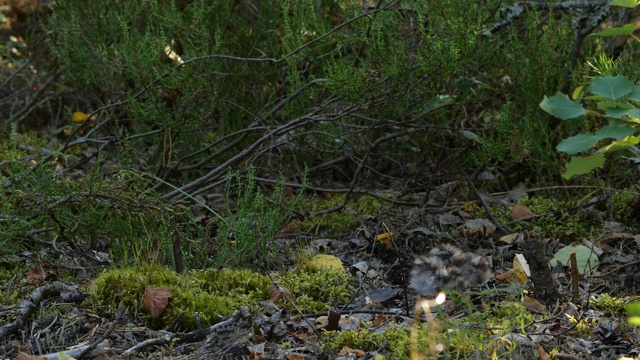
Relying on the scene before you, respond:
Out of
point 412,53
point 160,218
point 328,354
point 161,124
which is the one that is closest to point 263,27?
point 161,124

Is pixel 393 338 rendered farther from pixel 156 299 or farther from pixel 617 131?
pixel 617 131

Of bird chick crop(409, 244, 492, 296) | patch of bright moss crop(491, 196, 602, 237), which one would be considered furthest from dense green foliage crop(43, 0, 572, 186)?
bird chick crop(409, 244, 492, 296)

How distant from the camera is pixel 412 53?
13.2 ft

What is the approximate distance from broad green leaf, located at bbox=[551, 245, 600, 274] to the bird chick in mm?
527

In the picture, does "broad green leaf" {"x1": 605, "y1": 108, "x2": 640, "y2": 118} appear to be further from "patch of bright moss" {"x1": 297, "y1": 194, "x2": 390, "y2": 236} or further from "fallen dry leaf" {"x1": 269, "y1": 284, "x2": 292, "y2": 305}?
"patch of bright moss" {"x1": 297, "y1": 194, "x2": 390, "y2": 236}

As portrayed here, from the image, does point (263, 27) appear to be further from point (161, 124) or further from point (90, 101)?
point (90, 101)

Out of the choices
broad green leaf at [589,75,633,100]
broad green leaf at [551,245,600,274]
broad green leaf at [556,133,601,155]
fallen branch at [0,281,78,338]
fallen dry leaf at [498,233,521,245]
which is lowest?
fallen dry leaf at [498,233,521,245]

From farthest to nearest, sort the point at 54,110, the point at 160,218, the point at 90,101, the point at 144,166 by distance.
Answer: the point at 54,110
the point at 90,101
the point at 144,166
the point at 160,218

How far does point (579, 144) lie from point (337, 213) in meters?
2.50

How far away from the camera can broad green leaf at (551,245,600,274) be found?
345cm

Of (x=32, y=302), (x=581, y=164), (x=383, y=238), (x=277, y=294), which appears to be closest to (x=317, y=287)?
(x=277, y=294)

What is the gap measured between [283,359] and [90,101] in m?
4.62

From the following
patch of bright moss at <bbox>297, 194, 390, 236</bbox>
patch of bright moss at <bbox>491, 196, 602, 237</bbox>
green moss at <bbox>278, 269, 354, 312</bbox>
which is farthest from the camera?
patch of bright moss at <bbox>297, 194, 390, 236</bbox>

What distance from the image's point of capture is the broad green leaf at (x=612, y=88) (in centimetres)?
217
